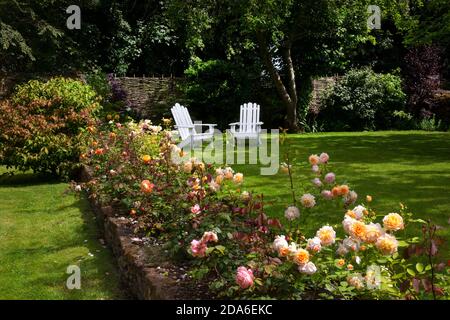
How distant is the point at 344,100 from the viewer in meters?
16.5

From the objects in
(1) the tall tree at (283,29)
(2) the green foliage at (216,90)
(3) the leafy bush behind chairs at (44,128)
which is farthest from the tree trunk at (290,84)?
(3) the leafy bush behind chairs at (44,128)

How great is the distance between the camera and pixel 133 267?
3.41 metres

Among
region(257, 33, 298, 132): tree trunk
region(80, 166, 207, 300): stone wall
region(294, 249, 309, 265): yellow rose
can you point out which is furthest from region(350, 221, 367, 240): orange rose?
region(257, 33, 298, 132): tree trunk

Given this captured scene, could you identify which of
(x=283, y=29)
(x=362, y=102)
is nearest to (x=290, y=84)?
(x=283, y=29)

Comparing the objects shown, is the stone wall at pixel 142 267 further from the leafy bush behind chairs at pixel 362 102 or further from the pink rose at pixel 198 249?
the leafy bush behind chairs at pixel 362 102

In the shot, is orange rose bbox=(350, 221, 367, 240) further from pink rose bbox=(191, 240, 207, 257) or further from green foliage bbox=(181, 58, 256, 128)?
green foliage bbox=(181, 58, 256, 128)

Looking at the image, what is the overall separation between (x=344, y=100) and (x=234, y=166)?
353 inches

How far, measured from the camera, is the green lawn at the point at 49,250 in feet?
12.3

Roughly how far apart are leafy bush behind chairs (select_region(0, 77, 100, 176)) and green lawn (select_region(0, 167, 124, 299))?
34.6 inches

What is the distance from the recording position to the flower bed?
236 centimetres

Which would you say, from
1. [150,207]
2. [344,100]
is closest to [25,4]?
[344,100]

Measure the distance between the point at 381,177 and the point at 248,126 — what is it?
4.64 m
